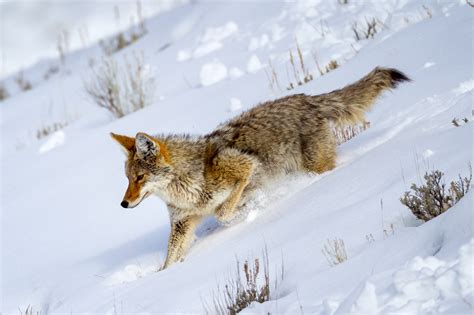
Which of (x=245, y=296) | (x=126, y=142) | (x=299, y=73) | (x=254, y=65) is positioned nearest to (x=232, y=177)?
(x=126, y=142)

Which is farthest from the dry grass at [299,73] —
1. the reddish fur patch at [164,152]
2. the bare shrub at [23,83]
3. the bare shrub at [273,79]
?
the bare shrub at [23,83]

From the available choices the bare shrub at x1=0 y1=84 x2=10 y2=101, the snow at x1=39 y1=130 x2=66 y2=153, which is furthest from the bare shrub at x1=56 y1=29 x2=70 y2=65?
the snow at x1=39 y1=130 x2=66 y2=153

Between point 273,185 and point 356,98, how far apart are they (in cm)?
117

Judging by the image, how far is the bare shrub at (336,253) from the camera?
3.70m

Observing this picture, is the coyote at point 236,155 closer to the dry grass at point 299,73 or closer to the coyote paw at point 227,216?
the coyote paw at point 227,216

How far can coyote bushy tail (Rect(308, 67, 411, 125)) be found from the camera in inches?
255

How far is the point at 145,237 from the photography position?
7148mm

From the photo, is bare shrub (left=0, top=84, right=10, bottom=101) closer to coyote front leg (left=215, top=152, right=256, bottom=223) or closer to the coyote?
the coyote

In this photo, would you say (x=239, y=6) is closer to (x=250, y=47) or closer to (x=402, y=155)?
(x=250, y=47)

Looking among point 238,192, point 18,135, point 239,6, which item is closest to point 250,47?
point 239,6

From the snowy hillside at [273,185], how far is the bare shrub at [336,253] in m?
0.05

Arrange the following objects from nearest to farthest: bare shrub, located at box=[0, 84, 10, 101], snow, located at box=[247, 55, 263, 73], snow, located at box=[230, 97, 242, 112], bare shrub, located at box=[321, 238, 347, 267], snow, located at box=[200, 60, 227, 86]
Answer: bare shrub, located at box=[321, 238, 347, 267] → snow, located at box=[230, 97, 242, 112] → snow, located at box=[247, 55, 263, 73] → snow, located at box=[200, 60, 227, 86] → bare shrub, located at box=[0, 84, 10, 101]

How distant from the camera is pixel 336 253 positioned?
3730 millimetres

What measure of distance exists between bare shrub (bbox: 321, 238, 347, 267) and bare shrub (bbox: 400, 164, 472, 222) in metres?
0.45
